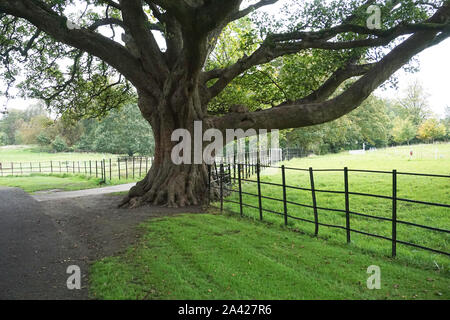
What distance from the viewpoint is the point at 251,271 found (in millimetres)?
4457

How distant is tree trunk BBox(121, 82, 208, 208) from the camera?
9656 millimetres

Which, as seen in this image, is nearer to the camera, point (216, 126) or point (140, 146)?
point (216, 126)

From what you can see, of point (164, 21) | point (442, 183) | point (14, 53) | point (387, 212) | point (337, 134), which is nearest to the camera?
point (387, 212)

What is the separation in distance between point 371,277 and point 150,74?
28.8 ft

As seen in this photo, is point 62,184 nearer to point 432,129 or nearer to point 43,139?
point 432,129

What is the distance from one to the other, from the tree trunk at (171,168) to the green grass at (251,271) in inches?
139

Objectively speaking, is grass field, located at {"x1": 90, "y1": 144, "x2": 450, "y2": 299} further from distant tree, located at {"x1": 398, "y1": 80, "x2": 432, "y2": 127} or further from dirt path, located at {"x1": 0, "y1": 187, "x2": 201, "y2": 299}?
distant tree, located at {"x1": 398, "y1": 80, "x2": 432, "y2": 127}

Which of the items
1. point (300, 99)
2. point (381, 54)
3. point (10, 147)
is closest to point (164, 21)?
point (300, 99)

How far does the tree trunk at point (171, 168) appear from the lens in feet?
31.7

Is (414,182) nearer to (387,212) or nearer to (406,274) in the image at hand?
(387,212)

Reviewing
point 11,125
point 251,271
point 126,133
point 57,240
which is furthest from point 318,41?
point 11,125

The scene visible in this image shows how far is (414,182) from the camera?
1160 cm

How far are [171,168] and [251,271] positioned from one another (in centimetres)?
618

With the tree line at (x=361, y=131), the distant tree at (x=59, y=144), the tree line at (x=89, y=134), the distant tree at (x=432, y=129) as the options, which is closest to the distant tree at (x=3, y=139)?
the tree line at (x=89, y=134)
